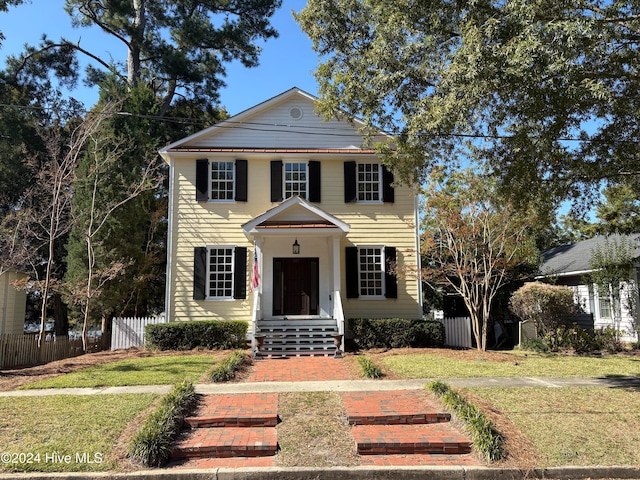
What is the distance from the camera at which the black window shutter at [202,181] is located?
16438 mm

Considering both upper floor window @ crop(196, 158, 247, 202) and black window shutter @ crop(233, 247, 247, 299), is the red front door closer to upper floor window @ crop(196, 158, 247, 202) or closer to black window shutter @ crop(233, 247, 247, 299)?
black window shutter @ crop(233, 247, 247, 299)

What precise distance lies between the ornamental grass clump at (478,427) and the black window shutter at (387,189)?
9.91 meters

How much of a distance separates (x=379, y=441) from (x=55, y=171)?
12548mm

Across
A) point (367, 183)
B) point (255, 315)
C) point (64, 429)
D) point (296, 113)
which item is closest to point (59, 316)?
point (255, 315)

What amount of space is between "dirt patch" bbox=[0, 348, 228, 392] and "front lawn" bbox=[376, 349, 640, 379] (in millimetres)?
5358

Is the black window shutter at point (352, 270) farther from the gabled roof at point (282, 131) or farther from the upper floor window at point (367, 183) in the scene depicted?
the gabled roof at point (282, 131)

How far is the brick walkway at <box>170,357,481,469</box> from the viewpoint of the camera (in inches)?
227

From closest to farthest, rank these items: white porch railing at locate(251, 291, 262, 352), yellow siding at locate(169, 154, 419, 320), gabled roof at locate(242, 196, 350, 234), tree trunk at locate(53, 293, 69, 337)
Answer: white porch railing at locate(251, 291, 262, 352)
gabled roof at locate(242, 196, 350, 234)
yellow siding at locate(169, 154, 419, 320)
tree trunk at locate(53, 293, 69, 337)

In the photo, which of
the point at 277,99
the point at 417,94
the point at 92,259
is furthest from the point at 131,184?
the point at 417,94

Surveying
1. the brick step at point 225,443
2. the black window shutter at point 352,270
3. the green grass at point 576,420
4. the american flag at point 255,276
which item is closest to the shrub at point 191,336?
the american flag at point 255,276

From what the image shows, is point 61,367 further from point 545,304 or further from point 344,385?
point 545,304

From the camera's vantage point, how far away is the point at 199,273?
631 inches

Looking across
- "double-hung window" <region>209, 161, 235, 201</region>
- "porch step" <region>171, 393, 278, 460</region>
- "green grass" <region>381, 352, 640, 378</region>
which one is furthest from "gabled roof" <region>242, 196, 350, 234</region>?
"porch step" <region>171, 393, 278, 460</region>

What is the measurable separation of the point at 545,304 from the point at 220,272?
36.3 feet
